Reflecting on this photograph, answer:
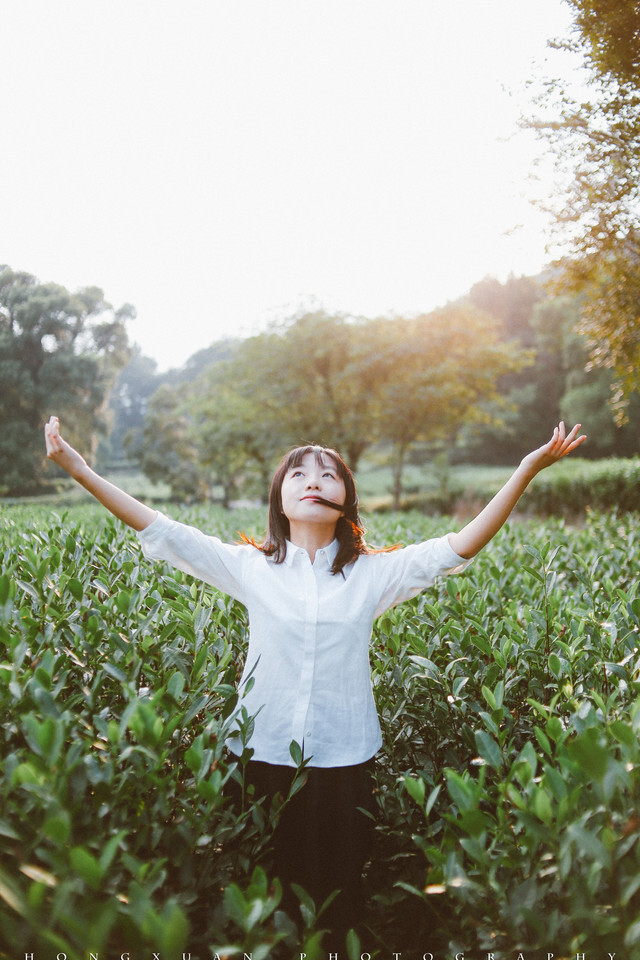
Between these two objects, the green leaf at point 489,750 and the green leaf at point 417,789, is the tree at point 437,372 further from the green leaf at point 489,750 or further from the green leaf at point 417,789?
the green leaf at point 417,789

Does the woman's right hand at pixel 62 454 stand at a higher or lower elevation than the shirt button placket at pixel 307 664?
higher

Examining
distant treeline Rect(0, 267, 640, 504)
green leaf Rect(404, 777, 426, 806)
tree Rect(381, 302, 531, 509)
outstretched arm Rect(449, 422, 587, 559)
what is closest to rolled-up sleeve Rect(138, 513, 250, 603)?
outstretched arm Rect(449, 422, 587, 559)

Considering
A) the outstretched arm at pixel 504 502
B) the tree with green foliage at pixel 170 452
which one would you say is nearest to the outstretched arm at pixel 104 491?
the outstretched arm at pixel 504 502

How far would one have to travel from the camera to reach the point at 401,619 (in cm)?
247

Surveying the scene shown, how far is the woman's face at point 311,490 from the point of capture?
82.2 inches

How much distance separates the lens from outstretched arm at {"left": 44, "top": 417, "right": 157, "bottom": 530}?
1.92 m

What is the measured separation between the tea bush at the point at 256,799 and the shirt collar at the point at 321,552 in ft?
1.21

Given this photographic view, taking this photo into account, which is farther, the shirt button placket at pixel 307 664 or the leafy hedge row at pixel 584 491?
the leafy hedge row at pixel 584 491

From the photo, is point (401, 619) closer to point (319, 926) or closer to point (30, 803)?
point (319, 926)

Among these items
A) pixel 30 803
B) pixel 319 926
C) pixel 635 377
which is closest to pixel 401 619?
pixel 319 926

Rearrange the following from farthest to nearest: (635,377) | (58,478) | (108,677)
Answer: (58,478)
(635,377)
(108,677)

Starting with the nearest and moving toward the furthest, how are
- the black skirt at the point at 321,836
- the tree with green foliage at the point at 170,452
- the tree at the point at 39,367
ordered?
1. the black skirt at the point at 321,836
2. the tree at the point at 39,367
3. the tree with green foliage at the point at 170,452

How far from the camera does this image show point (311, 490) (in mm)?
2113

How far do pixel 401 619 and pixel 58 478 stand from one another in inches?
386
